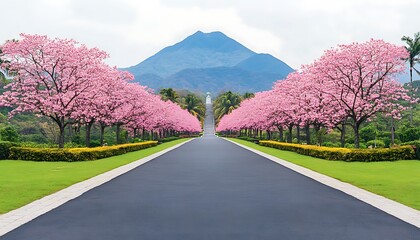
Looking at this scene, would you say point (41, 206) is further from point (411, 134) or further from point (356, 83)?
point (411, 134)

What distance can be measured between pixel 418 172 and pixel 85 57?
27.1 meters

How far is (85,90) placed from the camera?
37719 millimetres

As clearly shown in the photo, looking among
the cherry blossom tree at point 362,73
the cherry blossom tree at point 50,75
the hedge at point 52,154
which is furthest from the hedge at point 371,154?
the cherry blossom tree at point 50,75

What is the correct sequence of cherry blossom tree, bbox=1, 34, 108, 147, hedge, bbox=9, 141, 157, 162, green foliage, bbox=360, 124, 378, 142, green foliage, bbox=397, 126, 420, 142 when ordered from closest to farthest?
hedge, bbox=9, 141, 157, 162, cherry blossom tree, bbox=1, 34, 108, 147, green foliage, bbox=397, 126, 420, 142, green foliage, bbox=360, 124, 378, 142

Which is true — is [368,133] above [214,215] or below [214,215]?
above

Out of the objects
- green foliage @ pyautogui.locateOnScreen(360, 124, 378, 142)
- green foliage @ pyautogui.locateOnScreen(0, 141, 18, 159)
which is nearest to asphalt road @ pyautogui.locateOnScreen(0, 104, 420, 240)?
green foliage @ pyautogui.locateOnScreen(0, 141, 18, 159)

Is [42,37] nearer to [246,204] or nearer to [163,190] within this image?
[163,190]

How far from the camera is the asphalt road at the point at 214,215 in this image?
8.36 meters

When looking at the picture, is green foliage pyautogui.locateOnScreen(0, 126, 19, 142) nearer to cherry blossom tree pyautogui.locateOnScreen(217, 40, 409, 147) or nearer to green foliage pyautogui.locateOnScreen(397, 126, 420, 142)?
cherry blossom tree pyautogui.locateOnScreen(217, 40, 409, 147)

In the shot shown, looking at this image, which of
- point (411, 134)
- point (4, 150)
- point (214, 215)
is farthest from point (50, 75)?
point (411, 134)

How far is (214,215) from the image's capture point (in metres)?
10.2

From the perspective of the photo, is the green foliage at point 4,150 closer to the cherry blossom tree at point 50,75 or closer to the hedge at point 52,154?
the hedge at point 52,154

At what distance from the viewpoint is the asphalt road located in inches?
329

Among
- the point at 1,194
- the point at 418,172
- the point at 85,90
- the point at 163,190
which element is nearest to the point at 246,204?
the point at 163,190
